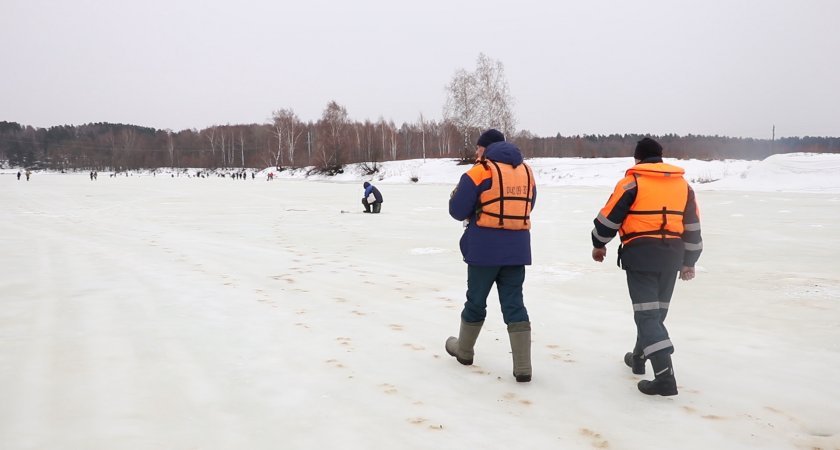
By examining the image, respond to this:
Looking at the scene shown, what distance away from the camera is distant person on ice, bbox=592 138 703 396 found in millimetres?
3439

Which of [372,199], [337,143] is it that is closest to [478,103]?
[337,143]

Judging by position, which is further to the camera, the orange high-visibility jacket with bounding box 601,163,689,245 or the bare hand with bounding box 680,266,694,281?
the bare hand with bounding box 680,266,694,281

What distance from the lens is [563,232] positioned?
1242 centimetres

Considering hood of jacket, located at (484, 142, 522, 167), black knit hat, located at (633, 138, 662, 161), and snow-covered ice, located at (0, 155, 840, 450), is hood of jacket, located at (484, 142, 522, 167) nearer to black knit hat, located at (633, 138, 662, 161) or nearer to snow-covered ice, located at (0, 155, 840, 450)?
black knit hat, located at (633, 138, 662, 161)

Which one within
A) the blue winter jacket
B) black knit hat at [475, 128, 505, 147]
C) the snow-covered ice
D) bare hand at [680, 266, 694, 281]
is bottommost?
the snow-covered ice

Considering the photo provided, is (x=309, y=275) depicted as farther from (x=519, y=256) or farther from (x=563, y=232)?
(x=563, y=232)

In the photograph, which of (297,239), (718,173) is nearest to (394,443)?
(297,239)

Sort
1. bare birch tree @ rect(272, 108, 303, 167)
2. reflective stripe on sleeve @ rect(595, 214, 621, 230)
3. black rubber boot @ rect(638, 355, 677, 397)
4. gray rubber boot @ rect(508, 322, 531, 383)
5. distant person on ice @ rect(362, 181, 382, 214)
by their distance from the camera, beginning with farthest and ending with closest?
1. bare birch tree @ rect(272, 108, 303, 167)
2. distant person on ice @ rect(362, 181, 382, 214)
3. gray rubber boot @ rect(508, 322, 531, 383)
4. reflective stripe on sleeve @ rect(595, 214, 621, 230)
5. black rubber boot @ rect(638, 355, 677, 397)

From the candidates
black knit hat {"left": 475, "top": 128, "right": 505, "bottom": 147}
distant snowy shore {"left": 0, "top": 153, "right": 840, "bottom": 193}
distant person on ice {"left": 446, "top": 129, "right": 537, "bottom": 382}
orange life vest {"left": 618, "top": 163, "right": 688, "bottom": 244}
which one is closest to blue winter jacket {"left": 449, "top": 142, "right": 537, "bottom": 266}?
distant person on ice {"left": 446, "top": 129, "right": 537, "bottom": 382}

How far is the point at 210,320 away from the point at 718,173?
43.0 metres

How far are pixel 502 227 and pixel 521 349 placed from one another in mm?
805

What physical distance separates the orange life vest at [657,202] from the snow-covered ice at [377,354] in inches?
40.9

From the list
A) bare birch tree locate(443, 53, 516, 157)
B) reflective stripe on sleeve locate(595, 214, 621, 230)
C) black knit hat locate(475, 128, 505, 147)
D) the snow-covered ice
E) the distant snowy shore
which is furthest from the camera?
bare birch tree locate(443, 53, 516, 157)

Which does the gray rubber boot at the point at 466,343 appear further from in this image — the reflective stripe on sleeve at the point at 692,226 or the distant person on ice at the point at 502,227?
the reflective stripe on sleeve at the point at 692,226
